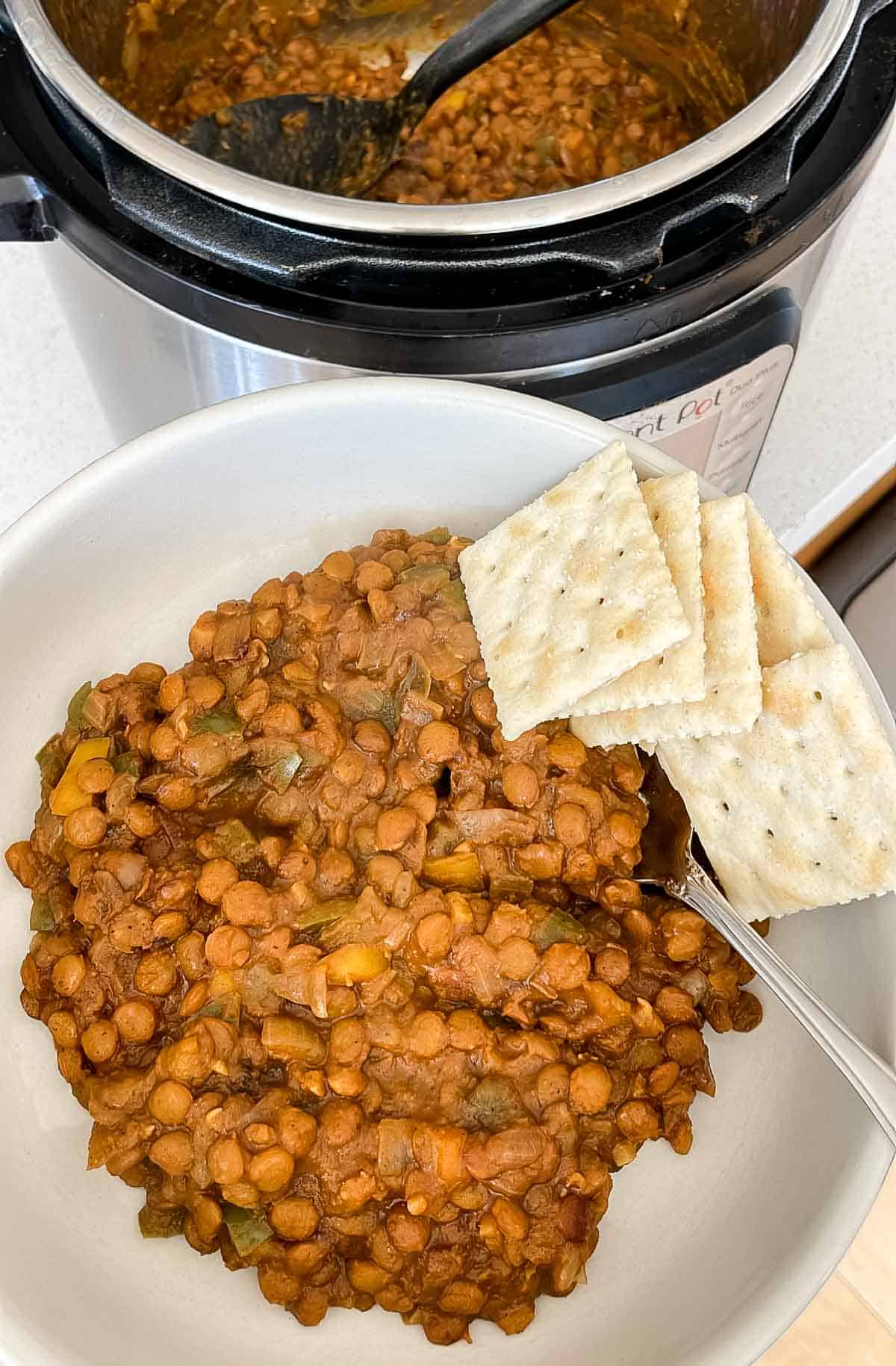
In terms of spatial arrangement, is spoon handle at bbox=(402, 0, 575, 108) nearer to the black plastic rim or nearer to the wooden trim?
the black plastic rim

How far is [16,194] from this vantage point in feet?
3.35

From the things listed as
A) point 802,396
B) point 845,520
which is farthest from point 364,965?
point 845,520

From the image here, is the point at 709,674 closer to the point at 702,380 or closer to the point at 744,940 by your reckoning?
the point at 744,940

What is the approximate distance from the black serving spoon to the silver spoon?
0.71 metres

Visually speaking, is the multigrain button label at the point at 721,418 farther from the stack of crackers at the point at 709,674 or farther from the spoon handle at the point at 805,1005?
the spoon handle at the point at 805,1005

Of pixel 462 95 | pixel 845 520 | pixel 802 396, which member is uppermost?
pixel 462 95

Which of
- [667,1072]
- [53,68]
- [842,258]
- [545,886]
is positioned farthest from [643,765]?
[842,258]

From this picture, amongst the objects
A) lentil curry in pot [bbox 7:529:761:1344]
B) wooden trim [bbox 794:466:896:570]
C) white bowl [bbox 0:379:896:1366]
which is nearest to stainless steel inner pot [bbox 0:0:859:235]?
white bowl [bbox 0:379:896:1366]

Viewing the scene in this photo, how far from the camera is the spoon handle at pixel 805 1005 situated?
2.72 ft

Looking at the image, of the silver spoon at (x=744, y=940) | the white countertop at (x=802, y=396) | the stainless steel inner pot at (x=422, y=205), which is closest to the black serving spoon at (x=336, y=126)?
the stainless steel inner pot at (x=422, y=205)

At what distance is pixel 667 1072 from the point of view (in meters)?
0.95

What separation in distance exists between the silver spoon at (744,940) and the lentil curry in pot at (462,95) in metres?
0.68

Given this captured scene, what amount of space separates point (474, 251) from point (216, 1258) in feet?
2.58

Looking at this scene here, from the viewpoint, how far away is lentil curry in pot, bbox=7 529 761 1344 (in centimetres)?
90
